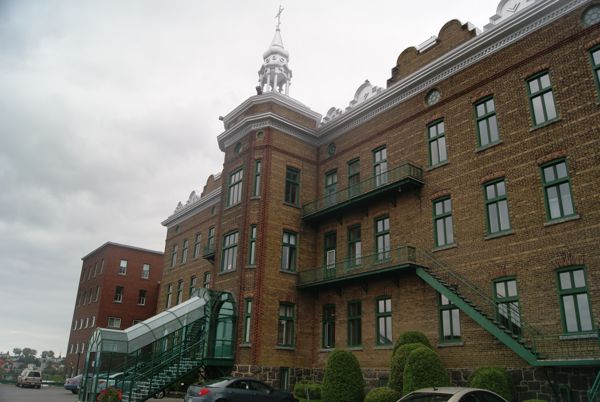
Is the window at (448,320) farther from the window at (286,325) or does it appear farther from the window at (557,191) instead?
the window at (286,325)

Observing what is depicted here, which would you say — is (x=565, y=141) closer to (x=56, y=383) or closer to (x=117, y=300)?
(x=117, y=300)

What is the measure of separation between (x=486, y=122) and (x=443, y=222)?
4.62 m

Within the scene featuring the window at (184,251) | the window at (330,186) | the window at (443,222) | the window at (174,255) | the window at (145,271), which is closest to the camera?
the window at (443,222)

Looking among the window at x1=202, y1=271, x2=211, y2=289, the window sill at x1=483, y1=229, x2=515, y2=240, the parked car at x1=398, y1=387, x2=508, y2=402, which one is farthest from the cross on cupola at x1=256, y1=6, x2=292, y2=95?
the parked car at x1=398, y1=387, x2=508, y2=402

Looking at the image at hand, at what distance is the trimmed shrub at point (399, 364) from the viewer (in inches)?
693

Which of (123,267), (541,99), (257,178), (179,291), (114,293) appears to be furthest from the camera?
(123,267)

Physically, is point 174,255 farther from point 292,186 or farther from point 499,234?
point 499,234

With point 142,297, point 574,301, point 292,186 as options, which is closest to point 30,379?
point 142,297

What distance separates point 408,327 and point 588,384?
25.0 feet

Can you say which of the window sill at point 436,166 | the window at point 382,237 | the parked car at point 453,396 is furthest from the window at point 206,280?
the parked car at point 453,396

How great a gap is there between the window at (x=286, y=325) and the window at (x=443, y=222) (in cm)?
892

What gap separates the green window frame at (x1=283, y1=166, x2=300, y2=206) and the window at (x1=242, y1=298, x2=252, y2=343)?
619 cm

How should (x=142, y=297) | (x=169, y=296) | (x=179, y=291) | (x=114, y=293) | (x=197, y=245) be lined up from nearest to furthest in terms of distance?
(x=197, y=245), (x=179, y=291), (x=169, y=296), (x=114, y=293), (x=142, y=297)

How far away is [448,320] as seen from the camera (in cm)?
2028
